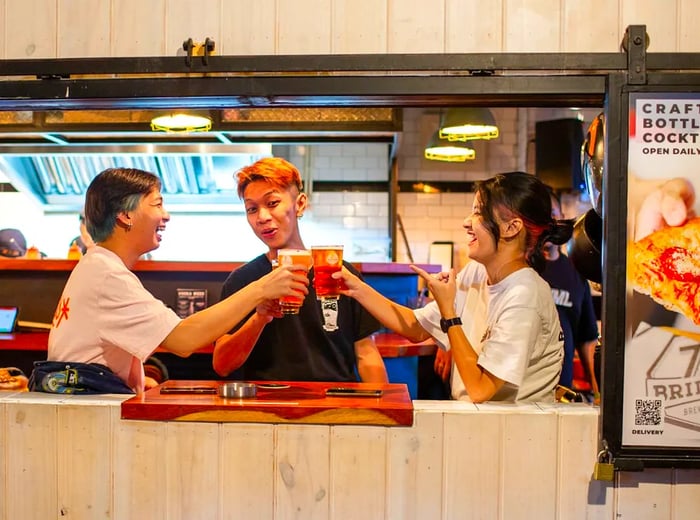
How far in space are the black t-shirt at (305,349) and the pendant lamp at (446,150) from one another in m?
4.79

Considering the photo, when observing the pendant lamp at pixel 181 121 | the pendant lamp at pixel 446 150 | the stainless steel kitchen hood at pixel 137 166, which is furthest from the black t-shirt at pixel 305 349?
the pendant lamp at pixel 446 150

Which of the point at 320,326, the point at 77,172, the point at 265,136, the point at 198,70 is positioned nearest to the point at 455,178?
the point at 265,136

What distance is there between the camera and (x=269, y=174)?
284 centimetres

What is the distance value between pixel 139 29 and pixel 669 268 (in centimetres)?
162

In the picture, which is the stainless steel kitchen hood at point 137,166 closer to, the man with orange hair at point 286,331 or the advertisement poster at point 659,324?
the man with orange hair at point 286,331

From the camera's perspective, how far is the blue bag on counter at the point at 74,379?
86.4 inches

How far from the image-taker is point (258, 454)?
6.64ft

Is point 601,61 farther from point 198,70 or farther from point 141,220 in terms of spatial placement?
point 141,220

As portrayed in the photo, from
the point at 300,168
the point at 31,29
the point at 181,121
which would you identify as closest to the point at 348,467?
the point at 31,29

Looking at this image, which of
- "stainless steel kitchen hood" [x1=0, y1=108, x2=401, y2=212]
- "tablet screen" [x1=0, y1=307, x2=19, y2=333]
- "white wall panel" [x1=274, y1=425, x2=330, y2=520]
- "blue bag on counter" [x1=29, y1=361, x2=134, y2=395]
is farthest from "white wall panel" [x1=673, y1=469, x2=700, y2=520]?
"stainless steel kitchen hood" [x1=0, y1=108, x2=401, y2=212]

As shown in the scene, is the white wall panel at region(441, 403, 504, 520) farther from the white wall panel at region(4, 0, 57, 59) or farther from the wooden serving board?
the white wall panel at region(4, 0, 57, 59)

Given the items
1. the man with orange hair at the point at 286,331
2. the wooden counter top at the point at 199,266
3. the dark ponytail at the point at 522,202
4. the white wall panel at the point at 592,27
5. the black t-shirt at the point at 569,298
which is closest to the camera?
the white wall panel at the point at 592,27

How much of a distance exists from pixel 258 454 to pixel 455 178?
7.91 m

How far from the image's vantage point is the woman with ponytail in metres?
2.15
